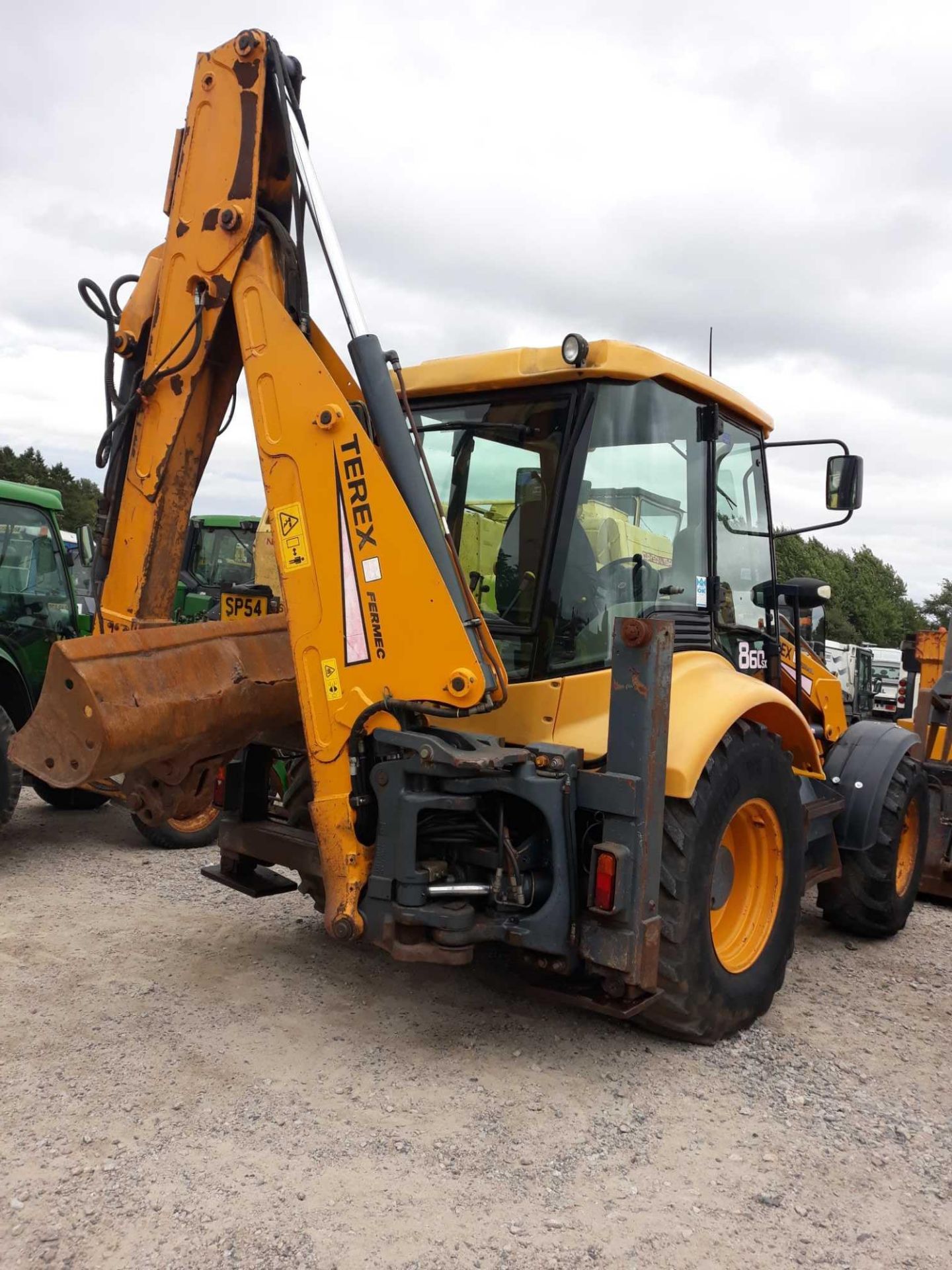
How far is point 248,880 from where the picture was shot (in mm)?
4270

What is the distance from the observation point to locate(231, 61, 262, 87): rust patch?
12.3 ft

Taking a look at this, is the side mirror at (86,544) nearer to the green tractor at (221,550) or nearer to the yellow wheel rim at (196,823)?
the yellow wheel rim at (196,823)

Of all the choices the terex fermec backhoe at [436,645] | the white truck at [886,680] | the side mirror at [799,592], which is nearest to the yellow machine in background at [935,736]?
the side mirror at [799,592]

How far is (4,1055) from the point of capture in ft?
11.2

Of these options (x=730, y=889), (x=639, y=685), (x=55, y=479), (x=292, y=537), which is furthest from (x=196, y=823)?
(x=55, y=479)

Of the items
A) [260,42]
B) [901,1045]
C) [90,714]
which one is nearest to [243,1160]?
[90,714]

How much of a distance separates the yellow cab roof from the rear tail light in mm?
1688

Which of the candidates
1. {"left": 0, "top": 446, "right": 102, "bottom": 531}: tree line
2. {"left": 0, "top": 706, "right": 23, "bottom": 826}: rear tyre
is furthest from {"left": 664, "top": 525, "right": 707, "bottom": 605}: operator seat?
{"left": 0, "top": 446, "right": 102, "bottom": 531}: tree line

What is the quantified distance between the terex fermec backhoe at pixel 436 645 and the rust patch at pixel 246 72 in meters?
0.02

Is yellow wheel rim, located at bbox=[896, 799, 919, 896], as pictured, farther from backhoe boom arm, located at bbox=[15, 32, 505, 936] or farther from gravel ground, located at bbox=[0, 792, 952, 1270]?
backhoe boom arm, located at bbox=[15, 32, 505, 936]

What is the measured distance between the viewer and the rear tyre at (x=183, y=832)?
21.8 feet

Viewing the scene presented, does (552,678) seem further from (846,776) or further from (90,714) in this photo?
(846,776)

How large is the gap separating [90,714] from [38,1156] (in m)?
1.27

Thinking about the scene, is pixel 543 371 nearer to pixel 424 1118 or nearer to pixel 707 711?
pixel 707 711
